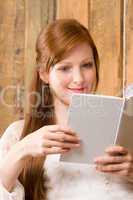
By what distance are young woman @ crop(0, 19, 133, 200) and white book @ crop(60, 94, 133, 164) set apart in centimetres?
2

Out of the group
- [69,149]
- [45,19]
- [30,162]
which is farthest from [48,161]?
[45,19]

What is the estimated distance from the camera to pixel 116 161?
0.96 meters

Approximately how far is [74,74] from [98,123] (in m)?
0.18

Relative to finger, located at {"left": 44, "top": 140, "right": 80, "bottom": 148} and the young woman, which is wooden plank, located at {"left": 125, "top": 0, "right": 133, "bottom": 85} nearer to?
the young woman

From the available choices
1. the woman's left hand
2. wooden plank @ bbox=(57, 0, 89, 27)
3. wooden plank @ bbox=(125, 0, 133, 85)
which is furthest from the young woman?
wooden plank @ bbox=(57, 0, 89, 27)

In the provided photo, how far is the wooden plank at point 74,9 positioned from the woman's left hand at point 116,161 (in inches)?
28.9

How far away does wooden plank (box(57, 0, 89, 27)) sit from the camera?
159cm

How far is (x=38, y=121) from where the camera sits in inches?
45.0

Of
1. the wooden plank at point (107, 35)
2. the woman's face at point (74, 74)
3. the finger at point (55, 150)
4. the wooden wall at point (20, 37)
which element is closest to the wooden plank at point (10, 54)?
the wooden wall at point (20, 37)

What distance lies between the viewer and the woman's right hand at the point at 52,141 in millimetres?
924

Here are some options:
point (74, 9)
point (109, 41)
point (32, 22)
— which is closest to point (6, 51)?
point (32, 22)

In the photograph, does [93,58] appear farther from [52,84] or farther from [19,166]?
[19,166]

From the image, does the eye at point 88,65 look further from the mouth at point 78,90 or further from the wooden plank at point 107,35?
the wooden plank at point 107,35

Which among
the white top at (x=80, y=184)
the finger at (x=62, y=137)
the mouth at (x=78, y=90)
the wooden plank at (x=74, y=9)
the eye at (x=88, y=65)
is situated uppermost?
the wooden plank at (x=74, y=9)
